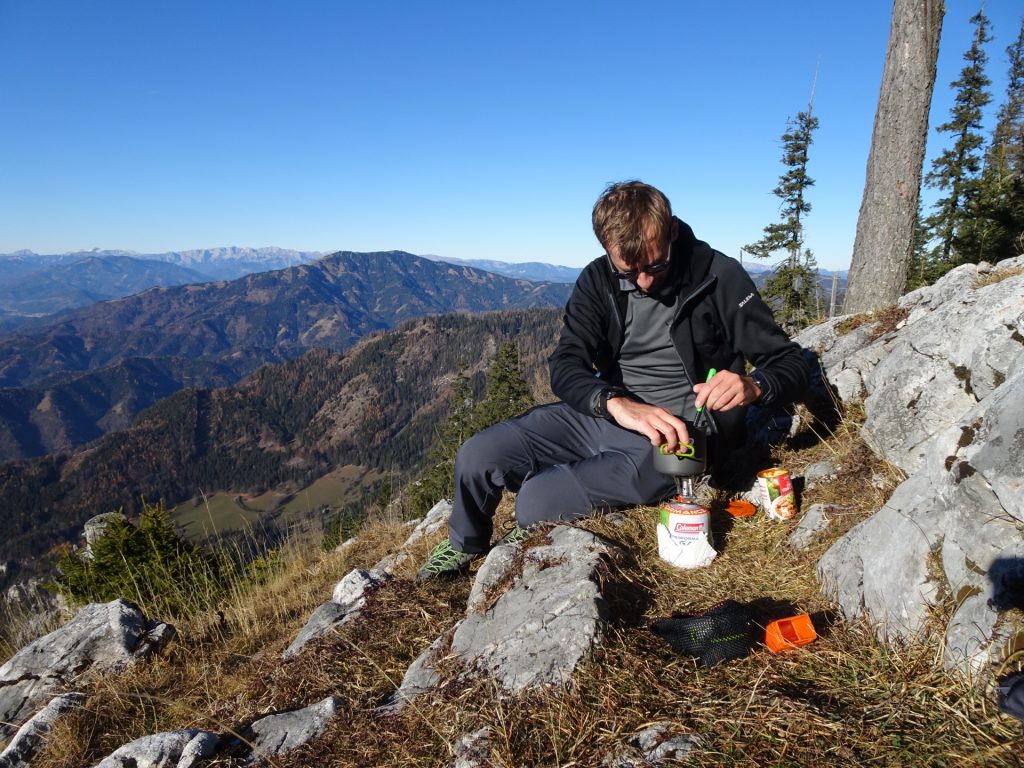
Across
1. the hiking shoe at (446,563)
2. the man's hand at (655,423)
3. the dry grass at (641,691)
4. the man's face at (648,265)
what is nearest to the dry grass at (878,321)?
the dry grass at (641,691)

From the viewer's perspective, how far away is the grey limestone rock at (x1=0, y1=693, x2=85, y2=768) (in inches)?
116

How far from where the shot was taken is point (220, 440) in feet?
559

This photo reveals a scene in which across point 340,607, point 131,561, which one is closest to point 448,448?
point 131,561

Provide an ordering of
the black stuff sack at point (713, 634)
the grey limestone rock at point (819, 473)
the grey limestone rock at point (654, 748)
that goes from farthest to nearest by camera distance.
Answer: the grey limestone rock at point (819, 473) < the black stuff sack at point (713, 634) < the grey limestone rock at point (654, 748)

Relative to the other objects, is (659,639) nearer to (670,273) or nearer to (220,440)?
(670,273)

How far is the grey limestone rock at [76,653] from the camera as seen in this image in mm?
3789

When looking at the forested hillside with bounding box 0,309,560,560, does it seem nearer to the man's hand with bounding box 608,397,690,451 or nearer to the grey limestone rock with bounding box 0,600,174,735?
the grey limestone rock with bounding box 0,600,174,735

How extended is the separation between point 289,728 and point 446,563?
151 cm

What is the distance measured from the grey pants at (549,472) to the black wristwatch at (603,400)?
0.30m

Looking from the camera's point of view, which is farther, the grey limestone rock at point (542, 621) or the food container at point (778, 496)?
the food container at point (778, 496)

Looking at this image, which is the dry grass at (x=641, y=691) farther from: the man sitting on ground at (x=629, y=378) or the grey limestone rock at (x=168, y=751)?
the man sitting on ground at (x=629, y=378)

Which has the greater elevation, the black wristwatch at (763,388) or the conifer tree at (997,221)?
the conifer tree at (997,221)

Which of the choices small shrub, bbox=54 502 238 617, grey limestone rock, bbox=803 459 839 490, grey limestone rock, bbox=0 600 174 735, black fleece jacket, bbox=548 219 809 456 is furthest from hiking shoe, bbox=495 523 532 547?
small shrub, bbox=54 502 238 617

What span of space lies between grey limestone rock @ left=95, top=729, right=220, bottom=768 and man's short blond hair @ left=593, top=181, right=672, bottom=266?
3.31m
